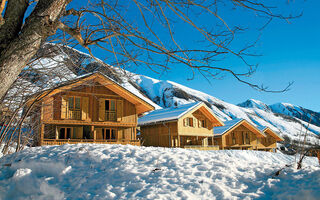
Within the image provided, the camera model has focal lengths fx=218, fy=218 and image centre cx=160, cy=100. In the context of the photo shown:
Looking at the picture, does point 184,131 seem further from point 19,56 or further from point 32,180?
point 19,56

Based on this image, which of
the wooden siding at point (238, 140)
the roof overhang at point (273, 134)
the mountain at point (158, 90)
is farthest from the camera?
the roof overhang at point (273, 134)

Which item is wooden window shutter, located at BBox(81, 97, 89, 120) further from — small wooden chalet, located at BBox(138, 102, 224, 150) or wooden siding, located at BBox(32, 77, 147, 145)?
small wooden chalet, located at BBox(138, 102, 224, 150)

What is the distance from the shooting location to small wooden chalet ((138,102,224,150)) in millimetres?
21188

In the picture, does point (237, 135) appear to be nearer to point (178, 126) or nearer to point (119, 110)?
point (178, 126)

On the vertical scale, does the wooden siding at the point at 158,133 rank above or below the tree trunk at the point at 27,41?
below

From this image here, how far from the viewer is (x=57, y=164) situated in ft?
18.5

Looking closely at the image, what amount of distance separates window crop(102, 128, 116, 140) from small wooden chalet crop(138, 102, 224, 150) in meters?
3.96

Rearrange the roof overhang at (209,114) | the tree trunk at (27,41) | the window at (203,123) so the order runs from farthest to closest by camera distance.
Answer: the window at (203,123) → the roof overhang at (209,114) → the tree trunk at (27,41)

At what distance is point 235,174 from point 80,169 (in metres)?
3.74

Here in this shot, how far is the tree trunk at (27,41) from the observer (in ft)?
7.68

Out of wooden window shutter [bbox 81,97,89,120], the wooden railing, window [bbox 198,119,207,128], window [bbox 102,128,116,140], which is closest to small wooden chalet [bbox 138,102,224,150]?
window [bbox 198,119,207,128]

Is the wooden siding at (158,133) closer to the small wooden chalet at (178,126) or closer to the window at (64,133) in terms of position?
the small wooden chalet at (178,126)

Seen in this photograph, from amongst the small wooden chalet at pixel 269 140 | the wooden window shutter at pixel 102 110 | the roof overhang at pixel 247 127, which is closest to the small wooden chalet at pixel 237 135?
the roof overhang at pixel 247 127

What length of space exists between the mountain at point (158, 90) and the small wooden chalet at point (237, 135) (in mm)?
5261
